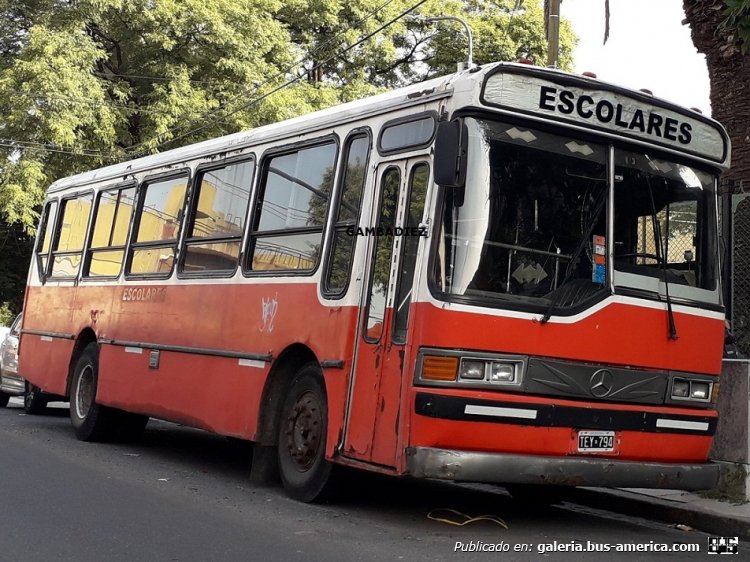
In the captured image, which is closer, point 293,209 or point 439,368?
point 439,368

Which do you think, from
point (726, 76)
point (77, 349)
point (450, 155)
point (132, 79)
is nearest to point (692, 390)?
point (450, 155)

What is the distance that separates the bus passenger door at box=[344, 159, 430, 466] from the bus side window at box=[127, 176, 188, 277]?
157 inches

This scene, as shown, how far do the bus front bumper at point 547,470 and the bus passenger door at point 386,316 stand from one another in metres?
0.36

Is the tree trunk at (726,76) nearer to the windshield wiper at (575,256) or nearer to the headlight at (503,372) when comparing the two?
the windshield wiper at (575,256)

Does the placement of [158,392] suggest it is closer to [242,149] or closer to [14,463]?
[14,463]

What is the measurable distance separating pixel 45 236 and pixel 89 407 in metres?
3.39

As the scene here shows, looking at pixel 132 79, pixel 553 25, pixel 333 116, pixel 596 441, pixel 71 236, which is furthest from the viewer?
pixel 132 79

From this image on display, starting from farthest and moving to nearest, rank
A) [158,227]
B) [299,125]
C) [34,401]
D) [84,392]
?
[34,401] < [84,392] < [158,227] < [299,125]

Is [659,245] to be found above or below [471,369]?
above

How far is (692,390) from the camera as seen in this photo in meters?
8.05

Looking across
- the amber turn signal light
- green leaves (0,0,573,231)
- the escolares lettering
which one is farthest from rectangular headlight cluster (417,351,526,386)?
green leaves (0,0,573,231)

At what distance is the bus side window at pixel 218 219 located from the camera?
10.2 meters

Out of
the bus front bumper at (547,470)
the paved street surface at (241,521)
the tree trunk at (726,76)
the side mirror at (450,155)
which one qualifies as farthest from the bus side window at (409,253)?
the tree trunk at (726,76)

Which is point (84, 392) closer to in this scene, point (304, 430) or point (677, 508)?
point (304, 430)
